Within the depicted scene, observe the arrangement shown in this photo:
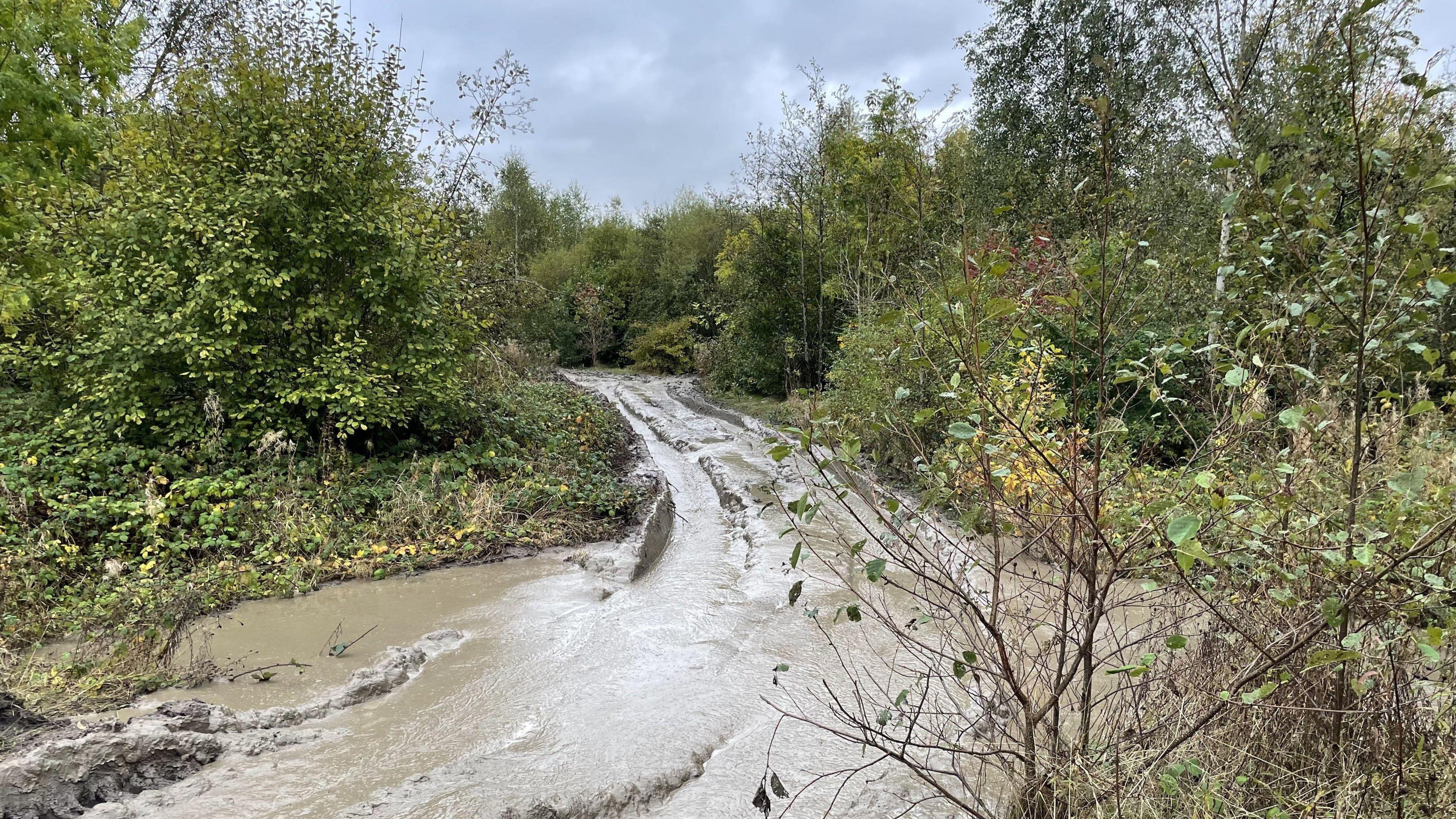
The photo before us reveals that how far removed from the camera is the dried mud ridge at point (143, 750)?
2789 mm

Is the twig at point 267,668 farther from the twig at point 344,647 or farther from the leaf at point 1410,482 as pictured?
the leaf at point 1410,482

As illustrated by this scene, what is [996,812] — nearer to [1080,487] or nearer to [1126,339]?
[1080,487]

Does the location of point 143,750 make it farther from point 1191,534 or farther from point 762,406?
point 762,406

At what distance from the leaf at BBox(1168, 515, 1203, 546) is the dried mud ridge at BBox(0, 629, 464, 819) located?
157 inches

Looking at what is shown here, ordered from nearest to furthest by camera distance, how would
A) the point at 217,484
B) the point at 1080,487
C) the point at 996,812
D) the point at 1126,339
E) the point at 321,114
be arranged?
the point at 1080,487, the point at 996,812, the point at 217,484, the point at 321,114, the point at 1126,339

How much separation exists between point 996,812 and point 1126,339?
856 cm

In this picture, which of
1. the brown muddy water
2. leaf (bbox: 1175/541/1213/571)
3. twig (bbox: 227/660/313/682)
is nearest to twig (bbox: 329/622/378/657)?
the brown muddy water

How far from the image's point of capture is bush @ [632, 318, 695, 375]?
2584cm

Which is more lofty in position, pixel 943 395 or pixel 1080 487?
pixel 943 395

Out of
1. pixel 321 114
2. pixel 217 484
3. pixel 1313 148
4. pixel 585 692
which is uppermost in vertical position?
pixel 321 114

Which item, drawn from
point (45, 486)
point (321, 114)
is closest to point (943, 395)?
point (45, 486)

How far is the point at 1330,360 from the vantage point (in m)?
Result: 6.84

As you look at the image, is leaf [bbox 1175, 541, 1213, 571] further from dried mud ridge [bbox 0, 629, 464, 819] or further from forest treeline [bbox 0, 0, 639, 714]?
forest treeline [bbox 0, 0, 639, 714]

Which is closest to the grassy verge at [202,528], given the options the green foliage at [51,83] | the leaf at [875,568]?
the green foliage at [51,83]
